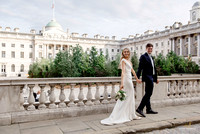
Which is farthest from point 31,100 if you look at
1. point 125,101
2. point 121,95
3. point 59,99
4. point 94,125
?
point 125,101

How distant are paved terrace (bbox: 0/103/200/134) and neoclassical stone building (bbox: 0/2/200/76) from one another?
5837 centimetres

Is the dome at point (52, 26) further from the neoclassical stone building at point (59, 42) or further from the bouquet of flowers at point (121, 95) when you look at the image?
the bouquet of flowers at point (121, 95)

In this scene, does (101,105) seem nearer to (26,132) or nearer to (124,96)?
(124,96)

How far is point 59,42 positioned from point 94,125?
80.6 metres

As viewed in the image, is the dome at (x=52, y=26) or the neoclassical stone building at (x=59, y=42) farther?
the dome at (x=52, y=26)

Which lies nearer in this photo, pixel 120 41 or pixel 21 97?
pixel 21 97

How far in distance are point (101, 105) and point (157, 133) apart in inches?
78.2

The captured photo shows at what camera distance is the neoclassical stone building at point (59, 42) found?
61.1 m

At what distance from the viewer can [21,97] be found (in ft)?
16.0

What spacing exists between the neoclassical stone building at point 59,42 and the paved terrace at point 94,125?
58366 millimetres

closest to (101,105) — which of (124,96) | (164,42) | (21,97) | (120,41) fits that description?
(124,96)

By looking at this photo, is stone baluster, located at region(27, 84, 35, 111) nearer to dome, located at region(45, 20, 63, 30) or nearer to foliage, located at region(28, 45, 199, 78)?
foliage, located at region(28, 45, 199, 78)

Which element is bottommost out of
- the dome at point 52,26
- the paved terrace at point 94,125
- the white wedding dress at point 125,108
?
the paved terrace at point 94,125

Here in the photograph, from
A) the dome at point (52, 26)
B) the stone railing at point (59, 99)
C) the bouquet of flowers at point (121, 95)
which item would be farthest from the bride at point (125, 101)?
the dome at point (52, 26)
